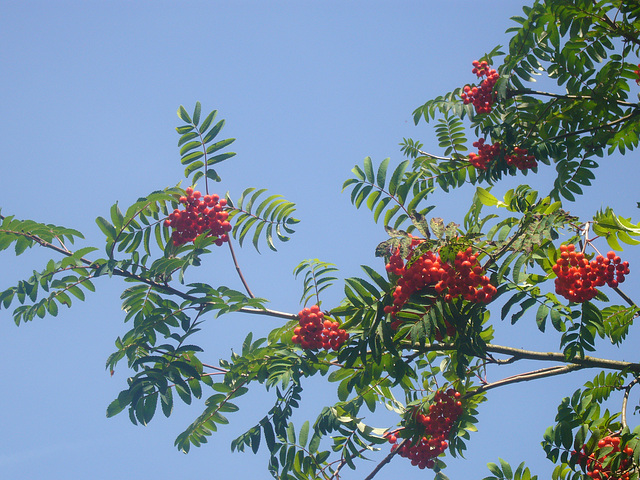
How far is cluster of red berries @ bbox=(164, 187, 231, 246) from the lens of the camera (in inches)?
169

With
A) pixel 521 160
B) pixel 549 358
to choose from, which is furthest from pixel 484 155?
pixel 549 358

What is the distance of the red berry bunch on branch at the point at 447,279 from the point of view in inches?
123

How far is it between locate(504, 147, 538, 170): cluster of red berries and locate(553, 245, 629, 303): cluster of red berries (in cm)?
228

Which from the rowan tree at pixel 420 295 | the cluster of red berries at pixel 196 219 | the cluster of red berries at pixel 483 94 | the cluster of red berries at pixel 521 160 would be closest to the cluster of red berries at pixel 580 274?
the rowan tree at pixel 420 295

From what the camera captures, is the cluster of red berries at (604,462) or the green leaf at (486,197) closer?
the cluster of red berries at (604,462)

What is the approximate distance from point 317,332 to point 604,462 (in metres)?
2.21

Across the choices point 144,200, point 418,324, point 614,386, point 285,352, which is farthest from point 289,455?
point 614,386

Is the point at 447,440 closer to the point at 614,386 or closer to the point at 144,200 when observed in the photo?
the point at 614,386

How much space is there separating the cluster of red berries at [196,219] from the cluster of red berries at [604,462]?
10.4 ft

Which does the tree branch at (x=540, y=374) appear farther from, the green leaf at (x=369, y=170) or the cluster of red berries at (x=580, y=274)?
the green leaf at (x=369, y=170)

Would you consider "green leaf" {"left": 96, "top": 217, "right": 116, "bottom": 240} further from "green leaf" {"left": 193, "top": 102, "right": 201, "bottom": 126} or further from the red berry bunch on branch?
the red berry bunch on branch

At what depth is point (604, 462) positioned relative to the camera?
3689 millimetres

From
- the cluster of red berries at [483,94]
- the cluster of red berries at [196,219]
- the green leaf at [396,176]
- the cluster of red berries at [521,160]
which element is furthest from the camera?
the cluster of red berries at [483,94]

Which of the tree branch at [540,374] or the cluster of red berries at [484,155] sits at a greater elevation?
the cluster of red berries at [484,155]
